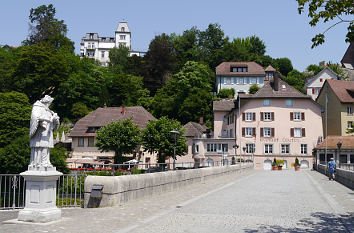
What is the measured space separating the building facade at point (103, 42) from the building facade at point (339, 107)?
292 ft

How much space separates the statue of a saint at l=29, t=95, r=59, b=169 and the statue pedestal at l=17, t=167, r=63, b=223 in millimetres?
223

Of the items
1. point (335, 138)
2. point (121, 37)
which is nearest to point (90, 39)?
point (121, 37)

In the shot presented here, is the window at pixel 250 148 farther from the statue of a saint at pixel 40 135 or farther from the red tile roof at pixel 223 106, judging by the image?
the statue of a saint at pixel 40 135

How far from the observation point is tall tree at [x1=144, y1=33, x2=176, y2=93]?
94125 millimetres

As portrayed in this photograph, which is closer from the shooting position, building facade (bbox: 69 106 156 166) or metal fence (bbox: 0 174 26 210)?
metal fence (bbox: 0 174 26 210)

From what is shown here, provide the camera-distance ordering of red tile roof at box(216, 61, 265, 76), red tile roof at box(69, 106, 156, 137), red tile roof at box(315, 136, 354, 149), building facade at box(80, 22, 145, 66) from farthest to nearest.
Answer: building facade at box(80, 22, 145, 66) < red tile roof at box(216, 61, 265, 76) < red tile roof at box(69, 106, 156, 137) < red tile roof at box(315, 136, 354, 149)

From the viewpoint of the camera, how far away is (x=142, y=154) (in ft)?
208

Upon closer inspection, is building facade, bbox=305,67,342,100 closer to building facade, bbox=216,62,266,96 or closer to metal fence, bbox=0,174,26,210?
building facade, bbox=216,62,266,96

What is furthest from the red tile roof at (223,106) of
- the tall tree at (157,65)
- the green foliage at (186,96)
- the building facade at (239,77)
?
the tall tree at (157,65)

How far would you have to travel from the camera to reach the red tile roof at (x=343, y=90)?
66.7 meters

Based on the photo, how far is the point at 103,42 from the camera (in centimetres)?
14625

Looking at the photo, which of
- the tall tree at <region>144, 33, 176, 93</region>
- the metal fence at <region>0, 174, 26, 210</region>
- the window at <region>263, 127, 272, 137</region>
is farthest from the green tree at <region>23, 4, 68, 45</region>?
the metal fence at <region>0, 174, 26, 210</region>

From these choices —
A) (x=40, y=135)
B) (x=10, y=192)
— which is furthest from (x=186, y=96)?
(x=40, y=135)

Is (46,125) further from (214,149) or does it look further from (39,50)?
(39,50)
